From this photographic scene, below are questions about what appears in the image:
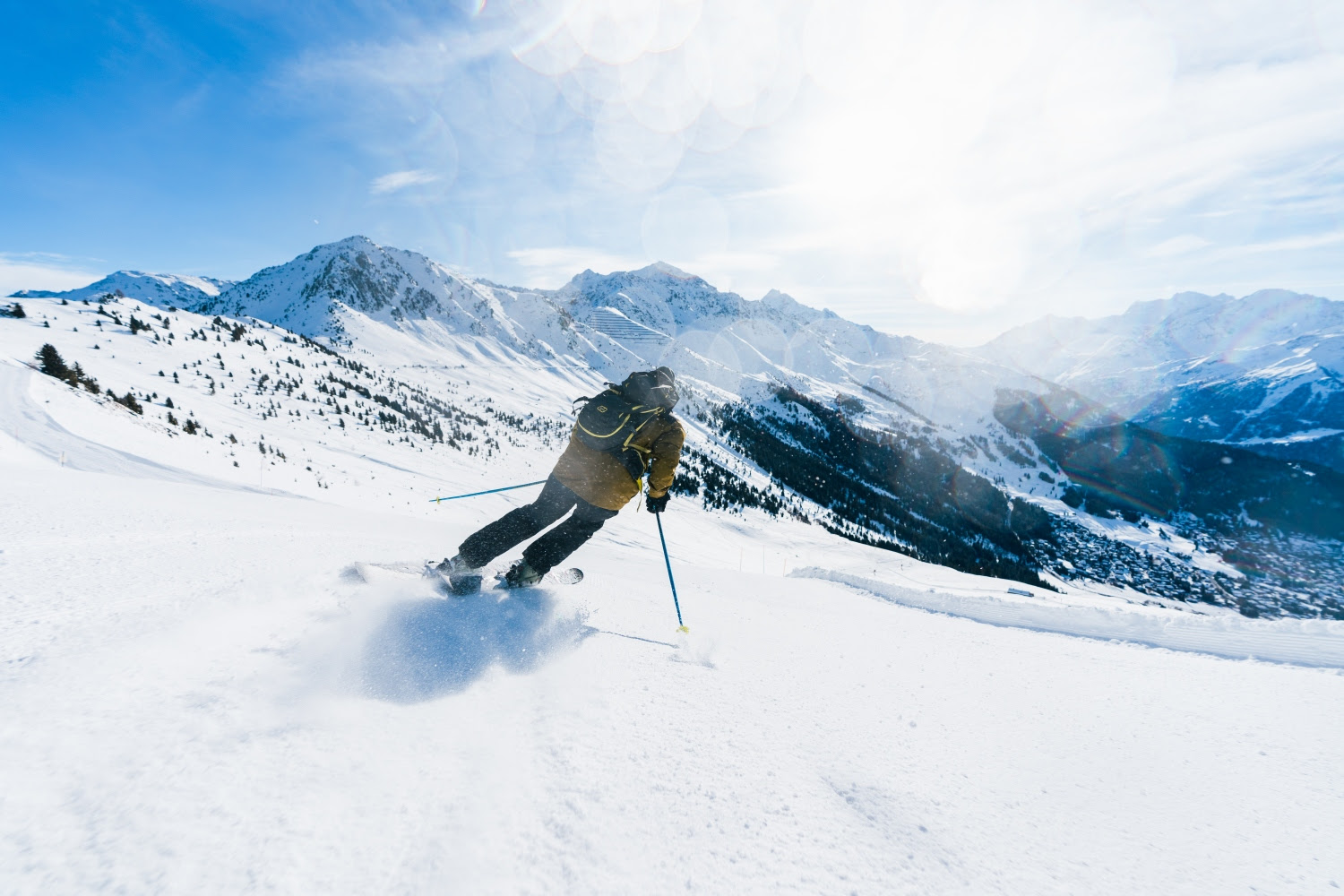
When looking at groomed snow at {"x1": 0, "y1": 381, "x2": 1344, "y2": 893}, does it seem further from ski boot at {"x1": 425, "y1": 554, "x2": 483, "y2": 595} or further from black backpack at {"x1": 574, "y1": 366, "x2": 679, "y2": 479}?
black backpack at {"x1": 574, "y1": 366, "x2": 679, "y2": 479}

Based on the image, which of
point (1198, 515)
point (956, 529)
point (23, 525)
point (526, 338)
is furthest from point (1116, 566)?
point (23, 525)

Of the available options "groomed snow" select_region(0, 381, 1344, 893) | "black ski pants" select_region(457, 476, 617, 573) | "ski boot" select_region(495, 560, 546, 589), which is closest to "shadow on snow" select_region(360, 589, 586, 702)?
"groomed snow" select_region(0, 381, 1344, 893)

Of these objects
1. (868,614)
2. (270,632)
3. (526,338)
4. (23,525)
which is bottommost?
(868,614)

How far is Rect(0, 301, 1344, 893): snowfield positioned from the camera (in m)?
1.36

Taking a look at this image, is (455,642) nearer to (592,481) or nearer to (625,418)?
(592,481)

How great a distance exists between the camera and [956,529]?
443ft

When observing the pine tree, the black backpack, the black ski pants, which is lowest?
the black ski pants

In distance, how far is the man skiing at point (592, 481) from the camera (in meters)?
4.30

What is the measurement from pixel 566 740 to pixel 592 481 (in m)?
2.64

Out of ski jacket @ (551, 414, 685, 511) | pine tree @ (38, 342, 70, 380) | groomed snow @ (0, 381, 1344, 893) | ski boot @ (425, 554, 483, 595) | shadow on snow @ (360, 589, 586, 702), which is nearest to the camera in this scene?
groomed snow @ (0, 381, 1344, 893)

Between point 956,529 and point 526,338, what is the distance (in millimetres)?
125851

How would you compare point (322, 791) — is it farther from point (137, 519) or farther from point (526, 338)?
point (526, 338)

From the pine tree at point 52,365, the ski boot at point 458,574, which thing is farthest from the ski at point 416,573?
the pine tree at point 52,365

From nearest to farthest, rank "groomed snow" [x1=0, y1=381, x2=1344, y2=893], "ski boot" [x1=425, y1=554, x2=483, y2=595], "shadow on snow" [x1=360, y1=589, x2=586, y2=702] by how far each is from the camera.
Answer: "groomed snow" [x1=0, y1=381, x2=1344, y2=893] < "shadow on snow" [x1=360, y1=589, x2=586, y2=702] < "ski boot" [x1=425, y1=554, x2=483, y2=595]
